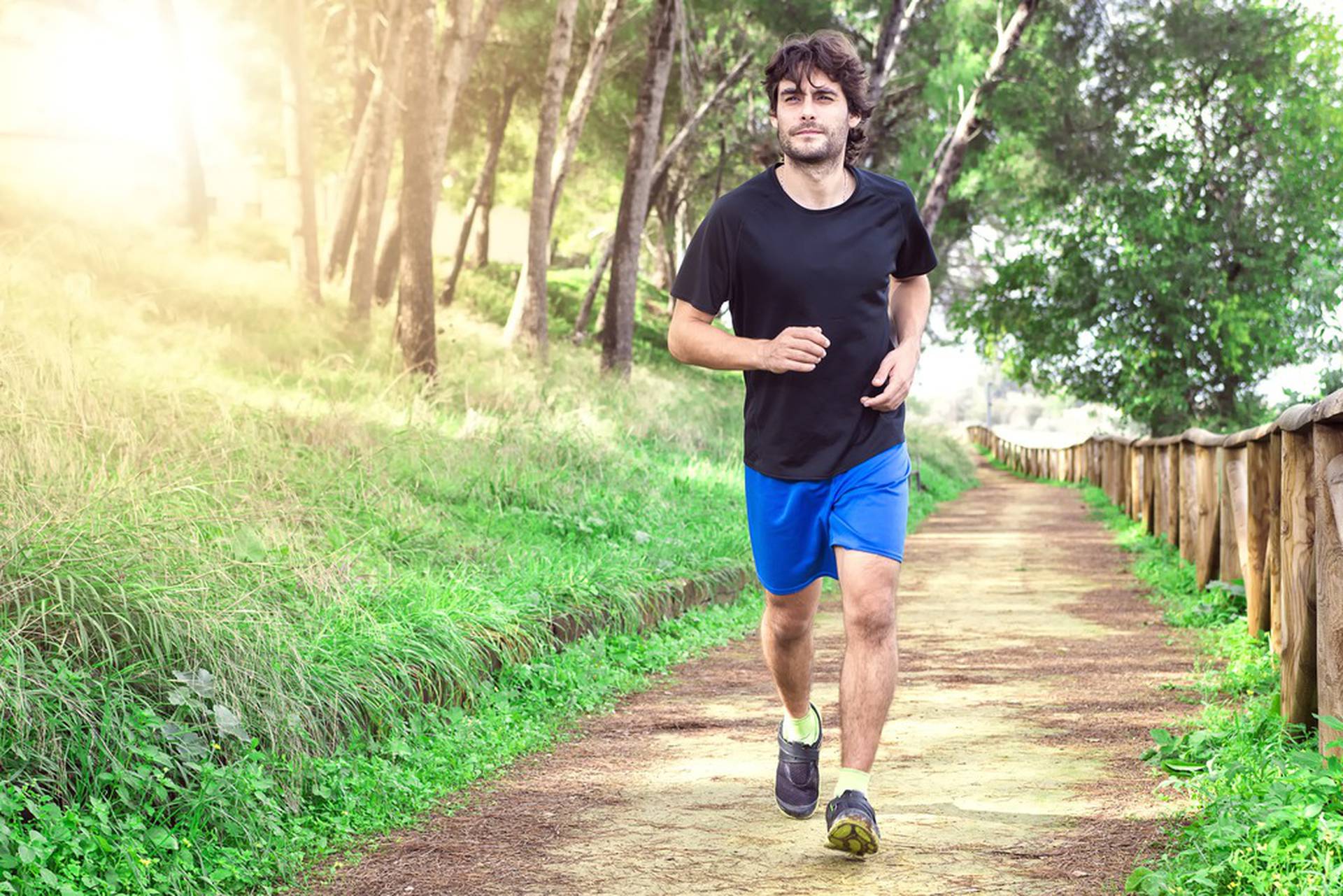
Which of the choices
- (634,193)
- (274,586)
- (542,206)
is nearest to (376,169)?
(542,206)

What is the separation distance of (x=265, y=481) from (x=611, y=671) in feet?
6.78

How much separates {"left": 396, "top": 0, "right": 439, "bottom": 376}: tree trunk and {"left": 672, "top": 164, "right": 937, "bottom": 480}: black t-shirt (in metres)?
10.1

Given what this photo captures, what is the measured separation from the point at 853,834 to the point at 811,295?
1.52 meters

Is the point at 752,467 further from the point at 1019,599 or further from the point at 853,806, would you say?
the point at 1019,599

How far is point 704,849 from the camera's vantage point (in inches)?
163

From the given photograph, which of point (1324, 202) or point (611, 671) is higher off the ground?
point (1324, 202)

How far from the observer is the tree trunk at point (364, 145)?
19.1 meters

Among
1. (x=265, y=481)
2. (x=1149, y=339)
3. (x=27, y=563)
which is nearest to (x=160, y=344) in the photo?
(x=265, y=481)

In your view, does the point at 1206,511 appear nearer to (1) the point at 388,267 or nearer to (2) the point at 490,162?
(1) the point at 388,267

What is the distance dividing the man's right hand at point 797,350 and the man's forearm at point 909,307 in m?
0.43

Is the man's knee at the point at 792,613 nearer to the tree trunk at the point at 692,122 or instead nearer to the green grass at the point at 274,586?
the green grass at the point at 274,586

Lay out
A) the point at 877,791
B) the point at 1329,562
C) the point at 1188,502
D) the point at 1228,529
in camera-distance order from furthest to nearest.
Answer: the point at 1188,502
the point at 1228,529
the point at 877,791
the point at 1329,562

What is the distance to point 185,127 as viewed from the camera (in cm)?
2245

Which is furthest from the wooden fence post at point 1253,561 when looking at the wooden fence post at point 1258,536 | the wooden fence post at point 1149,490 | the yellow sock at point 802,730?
the wooden fence post at point 1149,490
